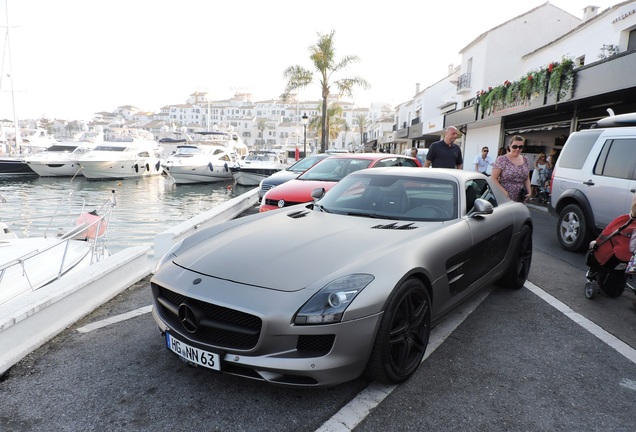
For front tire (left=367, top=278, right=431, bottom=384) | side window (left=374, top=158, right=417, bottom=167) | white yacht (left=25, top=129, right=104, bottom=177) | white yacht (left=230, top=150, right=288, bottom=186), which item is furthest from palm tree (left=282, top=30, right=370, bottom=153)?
front tire (left=367, top=278, right=431, bottom=384)

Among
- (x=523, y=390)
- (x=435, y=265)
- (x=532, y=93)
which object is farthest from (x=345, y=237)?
(x=532, y=93)

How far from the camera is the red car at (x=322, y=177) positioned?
750cm

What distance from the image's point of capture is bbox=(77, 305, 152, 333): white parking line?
11.6ft

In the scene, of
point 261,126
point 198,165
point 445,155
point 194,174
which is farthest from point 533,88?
point 261,126

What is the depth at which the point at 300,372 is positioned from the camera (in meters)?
2.29

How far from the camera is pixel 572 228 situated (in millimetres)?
6691

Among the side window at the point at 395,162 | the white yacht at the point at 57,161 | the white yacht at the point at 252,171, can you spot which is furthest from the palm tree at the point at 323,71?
the side window at the point at 395,162

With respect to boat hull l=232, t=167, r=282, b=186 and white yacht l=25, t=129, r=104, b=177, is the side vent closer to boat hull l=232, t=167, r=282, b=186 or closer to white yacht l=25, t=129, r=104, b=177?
boat hull l=232, t=167, r=282, b=186

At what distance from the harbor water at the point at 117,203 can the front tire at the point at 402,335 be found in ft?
18.6

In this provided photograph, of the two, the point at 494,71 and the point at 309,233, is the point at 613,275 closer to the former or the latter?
the point at 309,233

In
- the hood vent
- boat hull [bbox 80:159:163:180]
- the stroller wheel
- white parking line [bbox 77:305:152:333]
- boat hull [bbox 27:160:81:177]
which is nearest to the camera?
the hood vent

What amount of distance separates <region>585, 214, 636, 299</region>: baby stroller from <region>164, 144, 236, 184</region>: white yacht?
23.4 metres

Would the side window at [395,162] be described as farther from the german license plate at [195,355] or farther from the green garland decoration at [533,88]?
the green garland decoration at [533,88]

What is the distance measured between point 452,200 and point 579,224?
3.98 m
